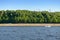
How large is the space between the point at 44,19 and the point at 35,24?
555cm

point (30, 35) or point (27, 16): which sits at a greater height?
point (30, 35)

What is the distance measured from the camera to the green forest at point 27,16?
11312 cm

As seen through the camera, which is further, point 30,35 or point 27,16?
point 27,16

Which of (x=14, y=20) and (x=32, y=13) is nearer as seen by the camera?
(x=14, y=20)

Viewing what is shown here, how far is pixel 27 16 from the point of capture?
119 meters

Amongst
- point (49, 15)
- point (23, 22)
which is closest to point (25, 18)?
point (23, 22)

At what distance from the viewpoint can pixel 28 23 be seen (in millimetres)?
112312

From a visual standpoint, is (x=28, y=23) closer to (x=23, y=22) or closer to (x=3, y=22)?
(x=23, y=22)

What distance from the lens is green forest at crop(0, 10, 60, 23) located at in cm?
11312

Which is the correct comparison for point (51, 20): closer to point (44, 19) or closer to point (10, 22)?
point (44, 19)

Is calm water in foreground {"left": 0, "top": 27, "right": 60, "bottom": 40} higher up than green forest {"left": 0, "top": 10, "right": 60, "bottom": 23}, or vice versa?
calm water in foreground {"left": 0, "top": 27, "right": 60, "bottom": 40}

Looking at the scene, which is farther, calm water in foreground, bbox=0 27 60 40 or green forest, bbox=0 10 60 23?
green forest, bbox=0 10 60 23

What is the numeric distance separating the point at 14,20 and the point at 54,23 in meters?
14.9

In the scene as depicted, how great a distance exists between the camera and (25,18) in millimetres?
114750
